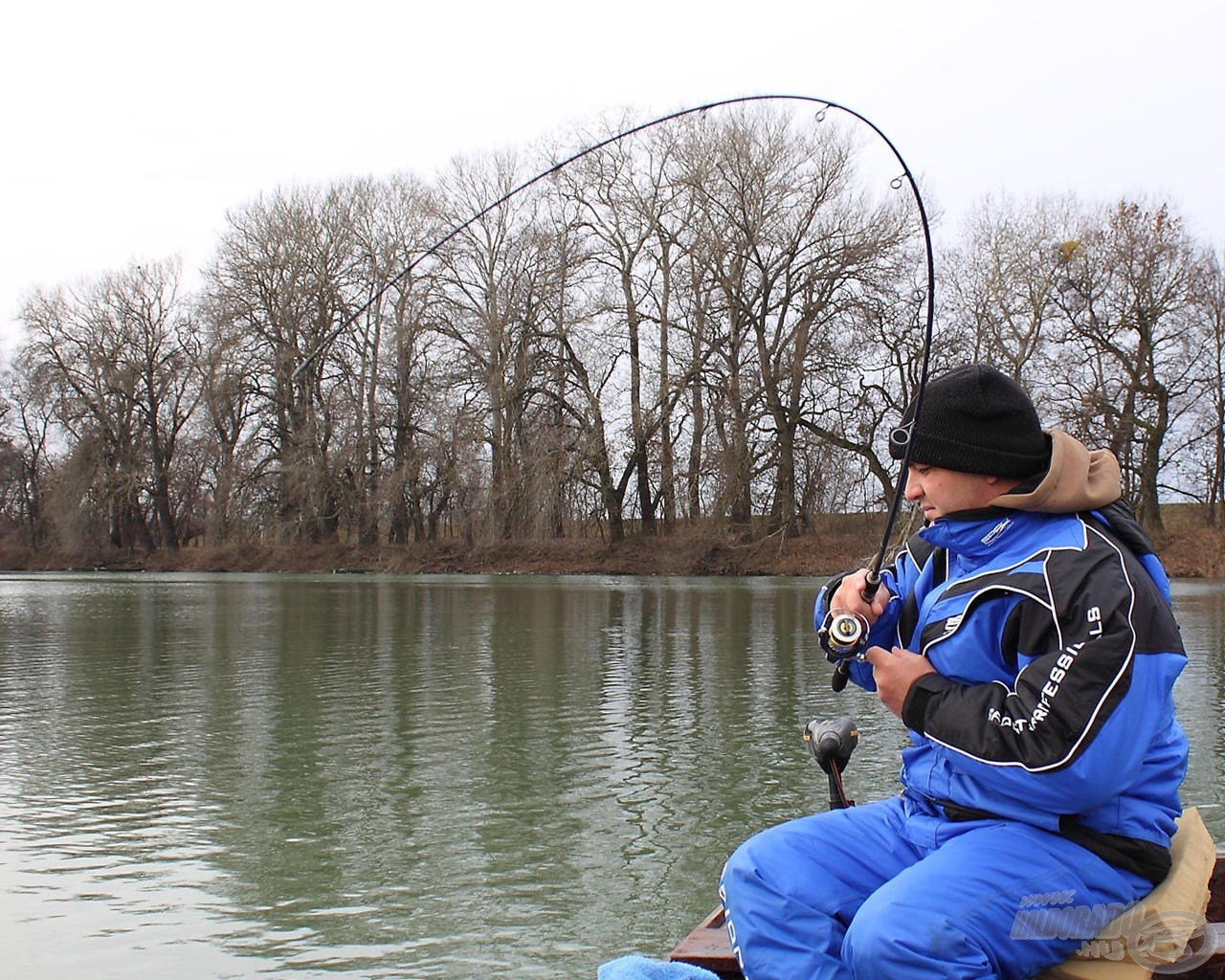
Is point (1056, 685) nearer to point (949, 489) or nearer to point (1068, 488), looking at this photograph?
point (1068, 488)

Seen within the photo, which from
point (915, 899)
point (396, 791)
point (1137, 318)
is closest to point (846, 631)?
point (915, 899)

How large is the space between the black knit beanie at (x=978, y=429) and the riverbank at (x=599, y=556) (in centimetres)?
2982

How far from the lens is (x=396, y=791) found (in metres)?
6.90

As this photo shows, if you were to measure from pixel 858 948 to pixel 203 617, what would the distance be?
59.6 ft

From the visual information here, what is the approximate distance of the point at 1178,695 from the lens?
1046 centimetres

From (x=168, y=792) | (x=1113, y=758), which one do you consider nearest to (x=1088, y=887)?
(x=1113, y=758)

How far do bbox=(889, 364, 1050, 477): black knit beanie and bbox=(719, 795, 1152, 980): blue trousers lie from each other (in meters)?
0.76

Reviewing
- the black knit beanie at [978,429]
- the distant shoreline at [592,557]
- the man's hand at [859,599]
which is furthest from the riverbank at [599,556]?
the black knit beanie at [978,429]

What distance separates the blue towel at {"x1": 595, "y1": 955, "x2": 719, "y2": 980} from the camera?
9.50ft

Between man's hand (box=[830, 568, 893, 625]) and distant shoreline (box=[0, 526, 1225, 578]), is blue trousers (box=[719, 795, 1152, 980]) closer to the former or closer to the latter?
man's hand (box=[830, 568, 893, 625])

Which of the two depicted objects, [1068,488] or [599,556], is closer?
[1068,488]

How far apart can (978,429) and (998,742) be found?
717 mm

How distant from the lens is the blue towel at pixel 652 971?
2896mm

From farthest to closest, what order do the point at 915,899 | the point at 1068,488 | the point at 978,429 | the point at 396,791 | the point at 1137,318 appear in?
the point at 1137,318 → the point at 396,791 → the point at 978,429 → the point at 1068,488 → the point at 915,899
